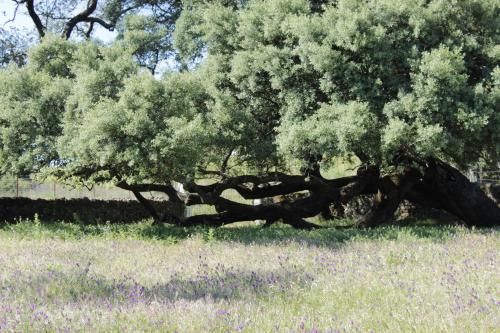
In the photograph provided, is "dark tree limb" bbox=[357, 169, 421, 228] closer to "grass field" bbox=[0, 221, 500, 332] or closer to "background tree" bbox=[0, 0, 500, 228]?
"background tree" bbox=[0, 0, 500, 228]

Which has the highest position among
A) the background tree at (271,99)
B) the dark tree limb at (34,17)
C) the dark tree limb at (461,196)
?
the dark tree limb at (34,17)

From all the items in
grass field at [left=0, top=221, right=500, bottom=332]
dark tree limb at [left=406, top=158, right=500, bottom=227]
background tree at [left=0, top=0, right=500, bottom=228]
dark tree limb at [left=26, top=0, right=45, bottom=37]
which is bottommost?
grass field at [left=0, top=221, right=500, bottom=332]

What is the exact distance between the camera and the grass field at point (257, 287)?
16.1 ft

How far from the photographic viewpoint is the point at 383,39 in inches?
498

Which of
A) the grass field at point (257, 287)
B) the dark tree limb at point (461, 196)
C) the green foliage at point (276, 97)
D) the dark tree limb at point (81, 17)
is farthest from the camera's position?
the dark tree limb at point (81, 17)

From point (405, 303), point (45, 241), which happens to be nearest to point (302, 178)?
point (45, 241)

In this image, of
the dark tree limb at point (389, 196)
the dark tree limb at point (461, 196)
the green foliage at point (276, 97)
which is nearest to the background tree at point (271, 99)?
the green foliage at point (276, 97)

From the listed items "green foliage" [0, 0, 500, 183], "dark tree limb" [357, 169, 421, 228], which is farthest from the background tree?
"dark tree limb" [357, 169, 421, 228]

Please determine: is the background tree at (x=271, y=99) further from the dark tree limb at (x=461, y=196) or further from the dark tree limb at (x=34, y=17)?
the dark tree limb at (x=34, y=17)

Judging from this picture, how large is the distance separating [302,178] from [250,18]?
5167 mm

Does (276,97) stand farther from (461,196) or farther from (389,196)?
(461,196)

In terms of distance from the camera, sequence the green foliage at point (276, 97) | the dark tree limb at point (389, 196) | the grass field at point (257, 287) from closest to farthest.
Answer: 1. the grass field at point (257, 287)
2. the green foliage at point (276, 97)
3. the dark tree limb at point (389, 196)

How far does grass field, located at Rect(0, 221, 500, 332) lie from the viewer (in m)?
4.91

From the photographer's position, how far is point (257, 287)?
6.44 metres
